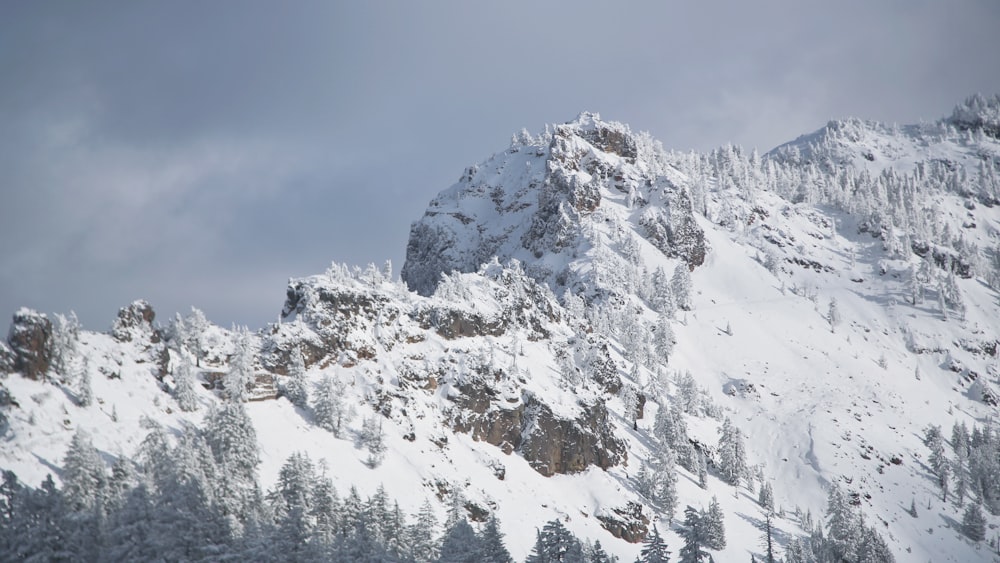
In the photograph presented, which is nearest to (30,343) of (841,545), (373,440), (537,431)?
(373,440)

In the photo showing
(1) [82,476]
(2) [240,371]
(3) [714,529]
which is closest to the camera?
(1) [82,476]

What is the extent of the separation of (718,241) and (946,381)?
226ft

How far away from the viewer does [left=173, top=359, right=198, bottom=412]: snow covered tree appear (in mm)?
63812

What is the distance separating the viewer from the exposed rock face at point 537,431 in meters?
89.5

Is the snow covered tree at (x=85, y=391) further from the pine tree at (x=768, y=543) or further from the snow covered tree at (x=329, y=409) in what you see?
the pine tree at (x=768, y=543)

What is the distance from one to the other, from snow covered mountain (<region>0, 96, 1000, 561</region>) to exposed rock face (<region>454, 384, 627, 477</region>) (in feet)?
1.05

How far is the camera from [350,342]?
84375 millimetres

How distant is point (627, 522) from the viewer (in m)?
87.6

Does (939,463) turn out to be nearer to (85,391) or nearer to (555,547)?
(555,547)

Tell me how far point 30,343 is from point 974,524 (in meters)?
135

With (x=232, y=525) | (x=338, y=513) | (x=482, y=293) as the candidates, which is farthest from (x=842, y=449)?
(x=232, y=525)

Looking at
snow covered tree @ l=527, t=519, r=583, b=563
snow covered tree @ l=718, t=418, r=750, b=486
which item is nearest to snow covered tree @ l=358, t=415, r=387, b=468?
snow covered tree @ l=527, t=519, r=583, b=563

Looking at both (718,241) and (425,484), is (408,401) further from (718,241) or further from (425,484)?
(718,241)

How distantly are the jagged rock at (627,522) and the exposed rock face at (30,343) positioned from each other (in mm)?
66614
